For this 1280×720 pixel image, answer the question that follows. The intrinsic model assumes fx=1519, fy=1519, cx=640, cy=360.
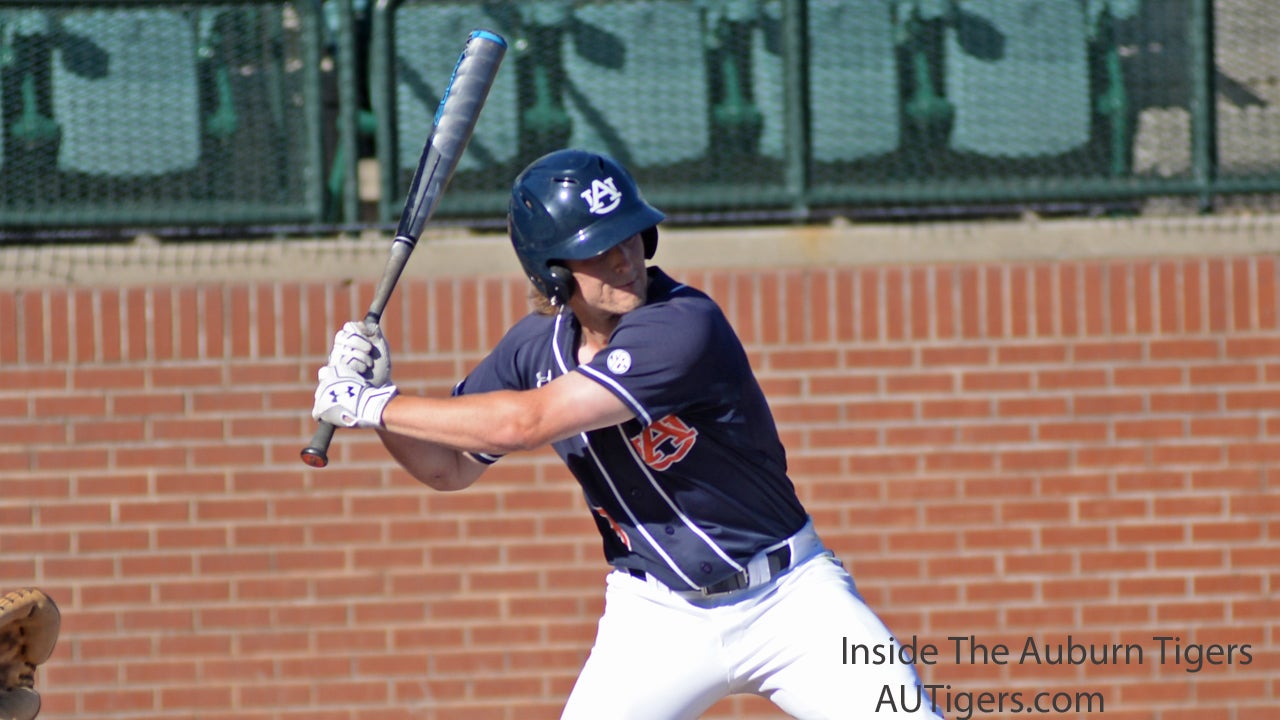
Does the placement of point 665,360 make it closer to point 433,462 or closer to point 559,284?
point 559,284

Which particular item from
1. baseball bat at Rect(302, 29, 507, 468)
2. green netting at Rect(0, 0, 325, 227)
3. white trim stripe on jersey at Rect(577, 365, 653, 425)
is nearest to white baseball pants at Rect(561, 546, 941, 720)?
white trim stripe on jersey at Rect(577, 365, 653, 425)

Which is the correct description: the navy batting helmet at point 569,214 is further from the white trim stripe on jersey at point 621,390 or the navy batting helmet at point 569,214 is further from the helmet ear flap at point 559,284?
the white trim stripe on jersey at point 621,390

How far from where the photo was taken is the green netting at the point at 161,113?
205 inches

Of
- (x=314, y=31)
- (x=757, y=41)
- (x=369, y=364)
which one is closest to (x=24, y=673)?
(x=369, y=364)

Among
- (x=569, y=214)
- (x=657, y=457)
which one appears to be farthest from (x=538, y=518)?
(x=569, y=214)

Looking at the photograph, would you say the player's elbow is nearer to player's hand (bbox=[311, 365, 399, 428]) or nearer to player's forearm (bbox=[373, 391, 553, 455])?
player's forearm (bbox=[373, 391, 553, 455])

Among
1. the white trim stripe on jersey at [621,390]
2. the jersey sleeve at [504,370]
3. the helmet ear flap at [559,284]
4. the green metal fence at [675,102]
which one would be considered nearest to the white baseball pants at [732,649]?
the white trim stripe on jersey at [621,390]

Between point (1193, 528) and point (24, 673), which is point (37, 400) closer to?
point (24, 673)

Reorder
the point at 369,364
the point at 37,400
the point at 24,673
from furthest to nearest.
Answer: the point at 37,400, the point at 369,364, the point at 24,673

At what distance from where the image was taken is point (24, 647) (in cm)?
282

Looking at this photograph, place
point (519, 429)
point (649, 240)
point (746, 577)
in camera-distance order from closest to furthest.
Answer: point (519, 429) → point (746, 577) → point (649, 240)

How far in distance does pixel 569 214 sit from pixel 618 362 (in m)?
0.36

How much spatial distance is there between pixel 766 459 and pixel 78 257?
2719mm

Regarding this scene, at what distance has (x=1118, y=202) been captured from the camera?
17.3 feet
